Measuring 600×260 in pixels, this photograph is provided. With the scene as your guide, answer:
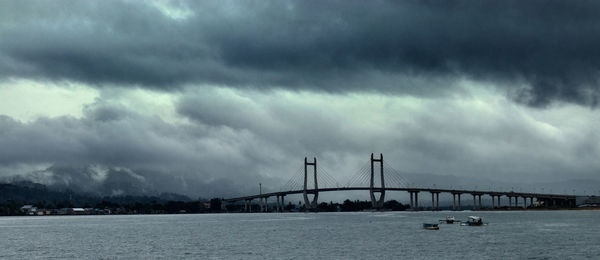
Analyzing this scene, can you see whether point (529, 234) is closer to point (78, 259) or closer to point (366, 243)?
point (366, 243)

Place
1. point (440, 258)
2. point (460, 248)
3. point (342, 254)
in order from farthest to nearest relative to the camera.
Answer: point (460, 248)
point (342, 254)
point (440, 258)

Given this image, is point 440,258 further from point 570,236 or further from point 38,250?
point 38,250

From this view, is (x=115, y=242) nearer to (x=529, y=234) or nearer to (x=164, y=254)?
(x=164, y=254)

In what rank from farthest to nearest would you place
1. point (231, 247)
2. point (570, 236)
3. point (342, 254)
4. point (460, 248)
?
point (570, 236), point (231, 247), point (460, 248), point (342, 254)

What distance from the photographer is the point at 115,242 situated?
85.2 meters

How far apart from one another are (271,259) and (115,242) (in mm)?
30506


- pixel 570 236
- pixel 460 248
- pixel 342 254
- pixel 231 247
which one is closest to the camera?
pixel 342 254

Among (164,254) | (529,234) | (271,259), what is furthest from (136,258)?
(529,234)

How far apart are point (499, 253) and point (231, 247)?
26844 mm

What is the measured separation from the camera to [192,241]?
281ft

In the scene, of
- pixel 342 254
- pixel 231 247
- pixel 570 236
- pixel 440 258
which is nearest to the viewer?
pixel 440 258

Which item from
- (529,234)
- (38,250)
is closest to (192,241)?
(38,250)

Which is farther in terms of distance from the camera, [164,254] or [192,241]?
[192,241]

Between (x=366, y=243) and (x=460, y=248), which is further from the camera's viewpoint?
(x=366, y=243)
